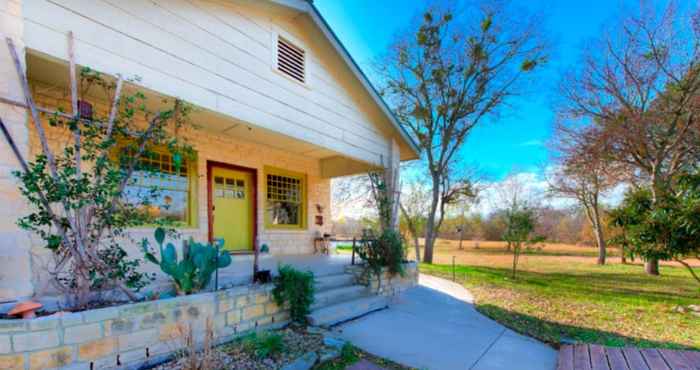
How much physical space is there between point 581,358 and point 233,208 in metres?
6.62

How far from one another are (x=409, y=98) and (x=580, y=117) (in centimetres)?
737

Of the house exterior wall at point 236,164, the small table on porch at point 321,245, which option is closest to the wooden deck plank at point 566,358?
the house exterior wall at point 236,164

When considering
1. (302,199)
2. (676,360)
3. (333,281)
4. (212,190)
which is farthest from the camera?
(302,199)

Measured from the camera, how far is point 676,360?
339 cm

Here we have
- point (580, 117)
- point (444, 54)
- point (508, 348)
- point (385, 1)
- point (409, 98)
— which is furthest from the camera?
point (409, 98)

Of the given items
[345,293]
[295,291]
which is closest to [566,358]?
[345,293]

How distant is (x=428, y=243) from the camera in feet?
47.2

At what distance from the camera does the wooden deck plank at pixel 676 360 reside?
10.5 ft

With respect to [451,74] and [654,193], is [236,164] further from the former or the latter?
[451,74]

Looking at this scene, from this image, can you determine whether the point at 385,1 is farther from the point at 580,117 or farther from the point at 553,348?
the point at 553,348

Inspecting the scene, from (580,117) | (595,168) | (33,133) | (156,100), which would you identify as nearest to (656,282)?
(595,168)

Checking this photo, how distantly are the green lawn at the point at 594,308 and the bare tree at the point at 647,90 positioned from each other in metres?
3.77

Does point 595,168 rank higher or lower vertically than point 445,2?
lower

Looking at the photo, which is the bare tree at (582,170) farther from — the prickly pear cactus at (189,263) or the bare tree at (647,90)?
the prickly pear cactus at (189,263)
